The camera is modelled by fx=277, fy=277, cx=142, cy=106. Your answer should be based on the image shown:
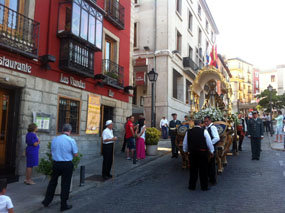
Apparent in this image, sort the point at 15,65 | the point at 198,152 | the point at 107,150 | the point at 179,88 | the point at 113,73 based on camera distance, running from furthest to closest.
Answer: the point at 179,88 < the point at 113,73 < the point at 15,65 < the point at 107,150 < the point at 198,152

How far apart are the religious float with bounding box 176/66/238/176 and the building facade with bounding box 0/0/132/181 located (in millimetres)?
3873

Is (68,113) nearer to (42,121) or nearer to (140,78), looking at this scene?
(42,121)

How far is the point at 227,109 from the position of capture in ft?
37.5

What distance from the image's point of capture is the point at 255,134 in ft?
34.6

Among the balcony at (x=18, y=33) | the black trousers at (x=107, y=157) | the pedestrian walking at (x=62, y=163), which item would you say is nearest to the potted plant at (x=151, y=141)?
the black trousers at (x=107, y=157)

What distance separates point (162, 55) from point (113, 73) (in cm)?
850

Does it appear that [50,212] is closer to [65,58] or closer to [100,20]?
[65,58]

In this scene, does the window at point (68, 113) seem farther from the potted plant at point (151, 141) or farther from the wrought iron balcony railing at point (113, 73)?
the potted plant at point (151, 141)

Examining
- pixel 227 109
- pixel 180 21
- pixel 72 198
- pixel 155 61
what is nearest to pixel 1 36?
pixel 72 198

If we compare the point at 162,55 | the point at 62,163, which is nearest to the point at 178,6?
the point at 162,55

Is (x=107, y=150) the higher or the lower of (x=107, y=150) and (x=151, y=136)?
the lower

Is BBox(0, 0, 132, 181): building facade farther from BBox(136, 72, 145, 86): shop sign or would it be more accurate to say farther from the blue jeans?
BBox(136, 72, 145, 86): shop sign

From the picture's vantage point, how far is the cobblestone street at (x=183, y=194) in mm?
5316

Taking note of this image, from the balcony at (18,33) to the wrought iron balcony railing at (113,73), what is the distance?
4121 millimetres
